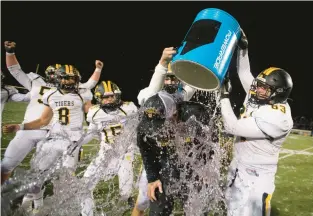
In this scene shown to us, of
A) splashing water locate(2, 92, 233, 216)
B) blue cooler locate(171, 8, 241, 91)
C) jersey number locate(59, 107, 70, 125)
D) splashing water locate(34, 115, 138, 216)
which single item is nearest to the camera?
blue cooler locate(171, 8, 241, 91)

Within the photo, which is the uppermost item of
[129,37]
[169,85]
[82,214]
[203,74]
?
[203,74]

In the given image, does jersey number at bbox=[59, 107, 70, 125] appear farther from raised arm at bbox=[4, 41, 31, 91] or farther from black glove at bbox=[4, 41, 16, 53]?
black glove at bbox=[4, 41, 16, 53]

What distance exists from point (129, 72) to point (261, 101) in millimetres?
27809

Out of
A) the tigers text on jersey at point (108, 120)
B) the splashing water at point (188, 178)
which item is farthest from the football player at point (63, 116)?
the splashing water at point (188, 178)

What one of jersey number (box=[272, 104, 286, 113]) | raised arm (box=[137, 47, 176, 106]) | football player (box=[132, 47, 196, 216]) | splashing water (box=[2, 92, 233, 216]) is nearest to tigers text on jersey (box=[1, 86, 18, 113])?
splashing water (box=[2, 92, 233, 216])

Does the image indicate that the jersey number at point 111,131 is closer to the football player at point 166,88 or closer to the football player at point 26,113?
the football player at point 26,113

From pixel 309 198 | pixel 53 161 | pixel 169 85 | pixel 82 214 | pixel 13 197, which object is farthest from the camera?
pixel 309 198

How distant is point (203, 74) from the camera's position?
293 centimetres

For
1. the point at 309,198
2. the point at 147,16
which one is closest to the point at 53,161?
the point at 309,198

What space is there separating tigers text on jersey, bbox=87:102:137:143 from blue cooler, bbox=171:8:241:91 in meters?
2.25

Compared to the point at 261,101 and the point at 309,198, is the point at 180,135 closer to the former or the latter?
the point at 261,101

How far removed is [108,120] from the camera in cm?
519

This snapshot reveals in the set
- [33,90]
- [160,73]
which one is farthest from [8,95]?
[160,73]

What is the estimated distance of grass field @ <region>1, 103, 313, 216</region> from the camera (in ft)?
17.7
